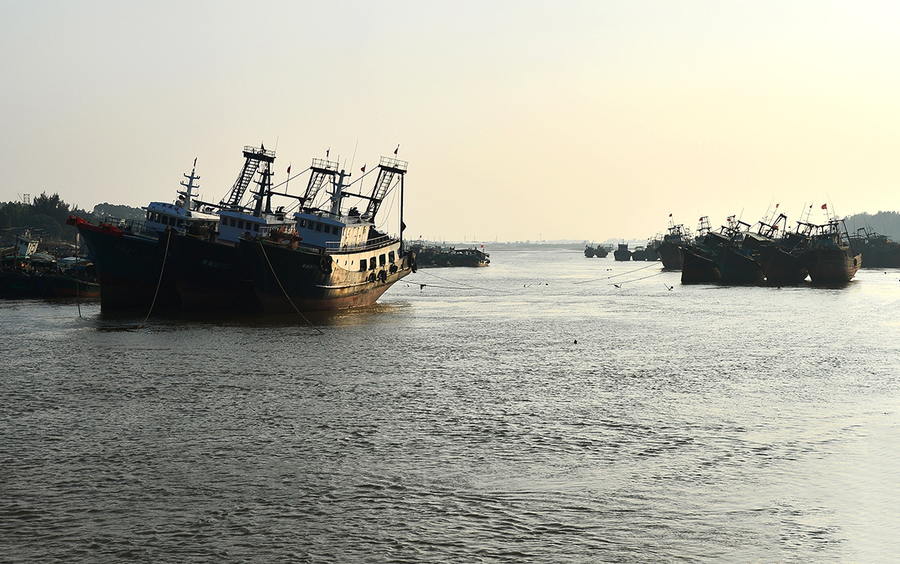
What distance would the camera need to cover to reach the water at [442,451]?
13305mm

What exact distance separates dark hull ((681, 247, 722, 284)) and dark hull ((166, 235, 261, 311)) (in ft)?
233

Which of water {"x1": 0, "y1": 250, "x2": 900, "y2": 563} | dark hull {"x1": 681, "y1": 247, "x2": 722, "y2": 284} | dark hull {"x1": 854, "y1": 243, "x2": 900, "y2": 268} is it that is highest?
dark hull {"x1": 854, "y1": 243, "x2": 900, "y2": 268}

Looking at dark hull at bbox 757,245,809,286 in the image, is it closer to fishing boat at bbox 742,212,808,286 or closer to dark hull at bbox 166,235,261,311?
fishing boat at bbox 742,212,808,286

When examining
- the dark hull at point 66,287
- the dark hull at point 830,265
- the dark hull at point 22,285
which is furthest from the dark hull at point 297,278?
the dark hull at point 830,265

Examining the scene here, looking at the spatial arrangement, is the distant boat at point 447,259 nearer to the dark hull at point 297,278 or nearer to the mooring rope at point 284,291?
the dark hull at point 297,278

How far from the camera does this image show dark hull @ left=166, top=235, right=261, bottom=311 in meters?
51.2

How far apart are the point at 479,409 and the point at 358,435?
4944 mm

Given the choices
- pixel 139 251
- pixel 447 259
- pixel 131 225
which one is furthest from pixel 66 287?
pixel 447 259

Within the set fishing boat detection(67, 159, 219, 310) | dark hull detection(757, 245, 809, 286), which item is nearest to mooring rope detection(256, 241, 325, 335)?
fishing boat detection(67, 159, 219, 310)

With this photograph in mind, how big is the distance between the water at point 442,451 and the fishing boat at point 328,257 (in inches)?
412

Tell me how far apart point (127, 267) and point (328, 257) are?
1385 cm

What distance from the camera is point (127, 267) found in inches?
2131

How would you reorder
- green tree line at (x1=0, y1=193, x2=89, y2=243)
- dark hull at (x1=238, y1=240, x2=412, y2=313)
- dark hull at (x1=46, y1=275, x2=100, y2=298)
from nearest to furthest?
dark hull at (x1=238, y1=240, x2=412, y2=313)
dark hull at (x1=46, y1=275, x2=100, y2=298)
green tree line at (x1=0, y1=193, x2=89, y2=243)

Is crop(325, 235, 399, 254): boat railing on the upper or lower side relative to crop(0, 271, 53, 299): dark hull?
upper
